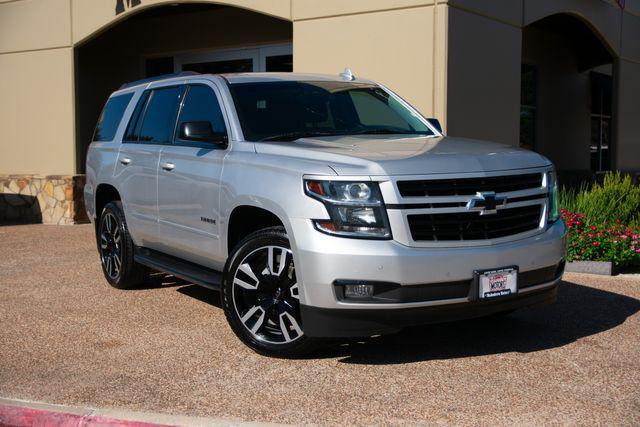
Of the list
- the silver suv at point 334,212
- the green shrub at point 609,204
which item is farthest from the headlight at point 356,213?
the green shrub at point 609,204

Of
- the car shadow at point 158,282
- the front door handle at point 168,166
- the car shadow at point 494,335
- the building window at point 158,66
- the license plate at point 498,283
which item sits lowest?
the car shadow at point 494,335

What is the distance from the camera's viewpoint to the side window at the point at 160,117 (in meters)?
7.18

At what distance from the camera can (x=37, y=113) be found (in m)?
15.3

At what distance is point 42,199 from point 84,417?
442 inches

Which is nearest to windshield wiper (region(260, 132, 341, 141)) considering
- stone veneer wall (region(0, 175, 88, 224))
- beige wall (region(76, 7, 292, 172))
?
stone veneer wall (region(0, 175, 88, 224))

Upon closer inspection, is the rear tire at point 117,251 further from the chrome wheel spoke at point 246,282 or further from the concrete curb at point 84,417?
the concrete curb at point 84,417

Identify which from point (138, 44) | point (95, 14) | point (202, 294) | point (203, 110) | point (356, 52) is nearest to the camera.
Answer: point (203, 110)

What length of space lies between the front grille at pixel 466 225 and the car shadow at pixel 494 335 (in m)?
0.96

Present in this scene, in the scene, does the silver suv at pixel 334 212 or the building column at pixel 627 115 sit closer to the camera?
the silver suv at pixel 334 212

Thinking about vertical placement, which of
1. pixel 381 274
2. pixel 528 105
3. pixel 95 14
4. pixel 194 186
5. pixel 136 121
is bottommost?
pixel 381 274

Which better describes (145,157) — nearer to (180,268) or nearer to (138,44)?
(180,268)

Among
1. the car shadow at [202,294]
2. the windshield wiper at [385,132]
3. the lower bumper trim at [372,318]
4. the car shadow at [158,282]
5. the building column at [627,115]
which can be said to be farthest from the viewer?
the building column at [627,115]

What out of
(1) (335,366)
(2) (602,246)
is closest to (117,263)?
(1) (335,366)

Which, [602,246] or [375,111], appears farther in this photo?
[602,246]
